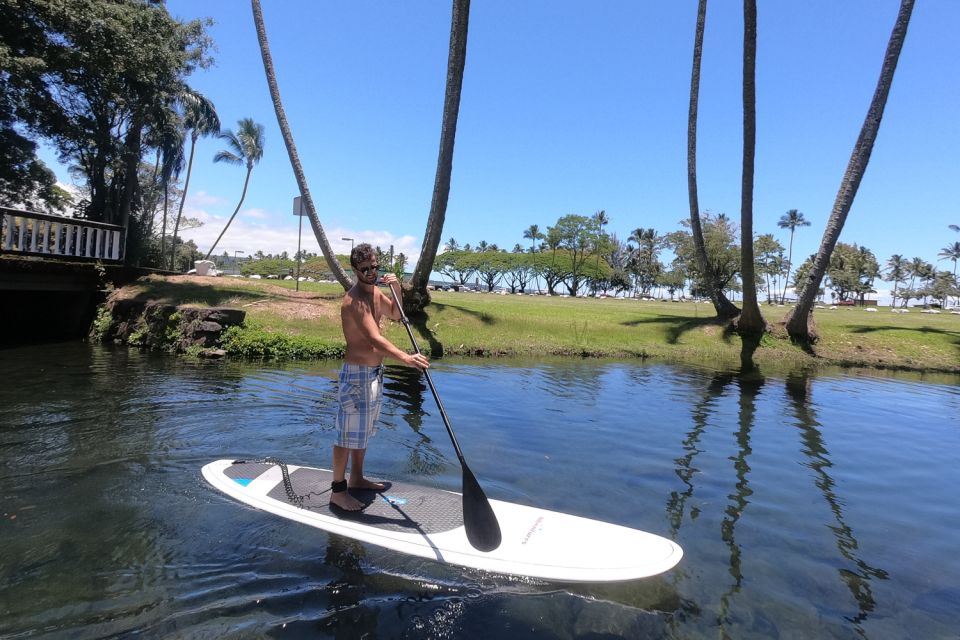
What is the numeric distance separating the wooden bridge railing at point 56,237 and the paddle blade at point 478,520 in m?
15.9

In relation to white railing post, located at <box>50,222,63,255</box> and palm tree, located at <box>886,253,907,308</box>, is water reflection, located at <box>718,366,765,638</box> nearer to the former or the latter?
white railing post, located at <box>50,222,63,255</box>

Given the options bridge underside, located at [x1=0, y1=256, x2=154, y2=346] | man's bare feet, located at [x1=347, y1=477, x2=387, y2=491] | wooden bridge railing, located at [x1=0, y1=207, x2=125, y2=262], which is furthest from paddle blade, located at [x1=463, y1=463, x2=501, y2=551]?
bridge underside, located at [x1=0, y1=256, x2=154, y2=346]

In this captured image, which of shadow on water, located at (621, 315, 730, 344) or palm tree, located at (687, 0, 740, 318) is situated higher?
palm tree, located at (687, 0, 740, 318)

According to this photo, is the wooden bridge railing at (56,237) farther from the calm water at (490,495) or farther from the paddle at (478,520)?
the paddle at (478,520)

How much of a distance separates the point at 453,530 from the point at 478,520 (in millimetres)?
336

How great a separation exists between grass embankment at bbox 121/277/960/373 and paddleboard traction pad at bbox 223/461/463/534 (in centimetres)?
988

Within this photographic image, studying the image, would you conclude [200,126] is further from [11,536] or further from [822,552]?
[822,552]

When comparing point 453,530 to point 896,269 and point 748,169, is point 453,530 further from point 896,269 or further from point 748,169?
point 896,269

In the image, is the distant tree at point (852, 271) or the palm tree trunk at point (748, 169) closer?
the palm tree trunk at point (748, 169)

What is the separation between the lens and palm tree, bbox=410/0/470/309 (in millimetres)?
14617

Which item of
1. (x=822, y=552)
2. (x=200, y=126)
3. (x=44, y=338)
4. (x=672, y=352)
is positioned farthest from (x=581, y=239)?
(x=822, y=552)

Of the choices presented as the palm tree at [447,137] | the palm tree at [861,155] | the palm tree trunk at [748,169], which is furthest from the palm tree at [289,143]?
the palm tree at [861,155]

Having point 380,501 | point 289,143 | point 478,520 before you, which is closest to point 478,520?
point 478,520

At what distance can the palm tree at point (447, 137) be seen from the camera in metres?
14.6
